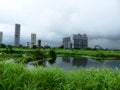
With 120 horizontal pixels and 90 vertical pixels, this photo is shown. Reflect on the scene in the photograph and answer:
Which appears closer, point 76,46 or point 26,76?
point 26,76

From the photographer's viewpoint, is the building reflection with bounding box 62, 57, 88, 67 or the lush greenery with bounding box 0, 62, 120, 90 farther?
the building reflection with bounding box 62, 57, 88, 67

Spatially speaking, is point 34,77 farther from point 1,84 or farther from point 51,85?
point 1,84

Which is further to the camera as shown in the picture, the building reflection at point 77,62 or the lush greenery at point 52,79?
the building reflection at point 77,62

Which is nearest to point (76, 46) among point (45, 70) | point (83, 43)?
point (83, 43)

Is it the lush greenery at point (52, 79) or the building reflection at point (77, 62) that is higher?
the lush greenery at point (52, 79)

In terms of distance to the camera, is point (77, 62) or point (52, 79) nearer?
point (52, 79)

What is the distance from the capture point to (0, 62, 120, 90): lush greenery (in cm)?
659

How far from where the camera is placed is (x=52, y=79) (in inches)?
283

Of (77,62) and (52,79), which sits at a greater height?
(52,79)

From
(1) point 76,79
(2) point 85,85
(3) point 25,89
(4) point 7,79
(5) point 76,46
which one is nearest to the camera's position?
(3) point 25,89

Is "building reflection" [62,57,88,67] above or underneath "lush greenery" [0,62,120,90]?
underneath

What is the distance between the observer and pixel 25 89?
6.07 meters

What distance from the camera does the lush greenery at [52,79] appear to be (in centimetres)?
659

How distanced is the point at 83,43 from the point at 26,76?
186460 mm
